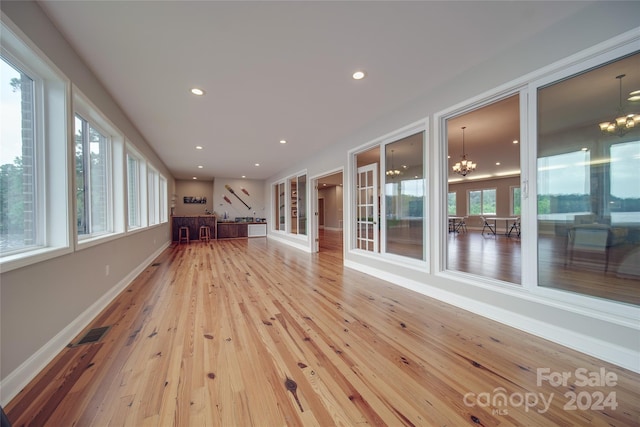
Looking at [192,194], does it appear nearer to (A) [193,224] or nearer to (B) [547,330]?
(A) [193,224]

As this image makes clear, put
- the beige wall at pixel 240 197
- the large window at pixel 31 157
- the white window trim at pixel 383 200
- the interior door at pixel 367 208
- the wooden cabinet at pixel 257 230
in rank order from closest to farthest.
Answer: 1. the large window at pixel 31 157
2. the white window trim at pixel 383 200
3. the interior door at pixel 367 208
4. the wooden cabinet at pixel 257 230
5. the beige wall at pixel 240 197

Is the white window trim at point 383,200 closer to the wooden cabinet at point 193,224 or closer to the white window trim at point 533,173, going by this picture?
the white window trim at point 533,173

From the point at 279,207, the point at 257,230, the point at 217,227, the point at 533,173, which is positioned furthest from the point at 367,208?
the point at 217,227

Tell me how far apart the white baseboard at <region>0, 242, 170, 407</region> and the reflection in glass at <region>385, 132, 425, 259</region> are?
3778 mm

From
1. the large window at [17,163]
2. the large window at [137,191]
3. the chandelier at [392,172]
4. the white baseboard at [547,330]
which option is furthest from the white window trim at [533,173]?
the large window at [137,191]

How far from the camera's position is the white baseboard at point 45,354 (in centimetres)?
140

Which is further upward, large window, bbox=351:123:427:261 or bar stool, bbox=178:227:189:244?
large window, bbox=351:123:427:261

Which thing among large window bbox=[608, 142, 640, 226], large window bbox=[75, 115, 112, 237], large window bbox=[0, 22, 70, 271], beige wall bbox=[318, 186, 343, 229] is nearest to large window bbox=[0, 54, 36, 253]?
large window bbox=[0, 22, 70, 271]

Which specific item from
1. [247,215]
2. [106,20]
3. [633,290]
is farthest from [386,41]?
[247,215]

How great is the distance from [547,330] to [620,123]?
5.85ft

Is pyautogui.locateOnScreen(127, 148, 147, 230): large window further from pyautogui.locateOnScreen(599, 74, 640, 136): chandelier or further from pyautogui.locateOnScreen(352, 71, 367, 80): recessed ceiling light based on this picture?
pyautogui.locateOnScreen(599, 74, 640, 136): chandelier

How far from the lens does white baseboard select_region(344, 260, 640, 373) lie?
5.42 feet

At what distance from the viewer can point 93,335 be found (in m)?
2.12

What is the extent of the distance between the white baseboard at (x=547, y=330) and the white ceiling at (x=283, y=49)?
100 inches
